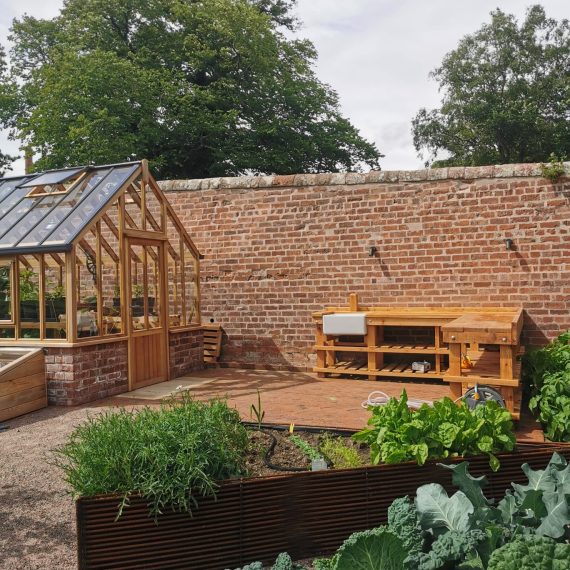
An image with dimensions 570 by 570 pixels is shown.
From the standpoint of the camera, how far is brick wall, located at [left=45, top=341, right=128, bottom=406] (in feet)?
25.3

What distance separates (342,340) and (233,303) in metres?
2.17

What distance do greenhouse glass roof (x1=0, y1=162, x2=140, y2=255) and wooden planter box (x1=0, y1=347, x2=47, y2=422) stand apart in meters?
1.37

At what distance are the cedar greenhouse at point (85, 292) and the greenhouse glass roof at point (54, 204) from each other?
20 millimetres

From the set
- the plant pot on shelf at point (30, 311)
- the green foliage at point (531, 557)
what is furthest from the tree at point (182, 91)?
the green foliage at point (531, 557)

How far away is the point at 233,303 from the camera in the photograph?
1073 centimetres

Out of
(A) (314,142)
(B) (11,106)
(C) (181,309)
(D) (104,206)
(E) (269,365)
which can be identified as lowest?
Result: (E) (269,365)

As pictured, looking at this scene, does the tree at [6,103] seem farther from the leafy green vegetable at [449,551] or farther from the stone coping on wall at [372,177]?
the leafy green vegetable at [449,551]

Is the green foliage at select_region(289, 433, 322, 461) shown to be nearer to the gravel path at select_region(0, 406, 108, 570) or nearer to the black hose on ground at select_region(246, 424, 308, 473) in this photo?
the black hose on ground at select_region(246, 424, 308, 473)

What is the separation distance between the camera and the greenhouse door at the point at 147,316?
8812 millimetres

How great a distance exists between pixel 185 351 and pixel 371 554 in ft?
25.5

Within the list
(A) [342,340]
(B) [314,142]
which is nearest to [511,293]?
(A) [342,340]

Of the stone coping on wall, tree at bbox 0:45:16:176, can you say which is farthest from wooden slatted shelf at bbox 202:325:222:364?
tree at bbox 0:45:16:176

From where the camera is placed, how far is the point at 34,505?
4.43m

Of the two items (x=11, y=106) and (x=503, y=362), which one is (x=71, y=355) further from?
(x=11, y=106)
